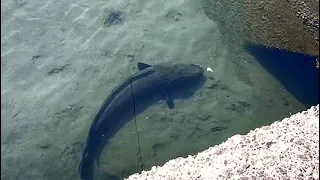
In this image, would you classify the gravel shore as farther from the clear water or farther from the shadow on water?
the shadow on water

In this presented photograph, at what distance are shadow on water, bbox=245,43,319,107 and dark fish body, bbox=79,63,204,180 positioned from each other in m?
1.08

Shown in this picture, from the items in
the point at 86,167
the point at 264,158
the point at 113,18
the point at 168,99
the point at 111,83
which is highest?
the point at 264,158

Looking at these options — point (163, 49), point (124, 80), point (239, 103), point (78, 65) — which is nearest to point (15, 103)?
point (78, 65)

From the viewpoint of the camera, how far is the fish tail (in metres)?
6.45

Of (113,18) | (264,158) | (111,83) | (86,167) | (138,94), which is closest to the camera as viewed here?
(264,158)

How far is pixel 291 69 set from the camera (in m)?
7.53

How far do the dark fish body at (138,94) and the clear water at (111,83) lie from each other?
6.3 inches

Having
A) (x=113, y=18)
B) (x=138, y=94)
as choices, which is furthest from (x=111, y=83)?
(x=113, y=18)

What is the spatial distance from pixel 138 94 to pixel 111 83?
52 cm

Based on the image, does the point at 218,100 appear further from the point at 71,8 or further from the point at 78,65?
the point at 71,8

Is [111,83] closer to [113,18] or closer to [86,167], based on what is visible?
[113,18]

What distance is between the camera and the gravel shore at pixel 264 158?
5.08 meters

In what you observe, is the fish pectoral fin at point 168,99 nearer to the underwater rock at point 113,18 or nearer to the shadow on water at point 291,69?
the shadow on water at point 291,69

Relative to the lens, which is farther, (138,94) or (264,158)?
(138,94)
